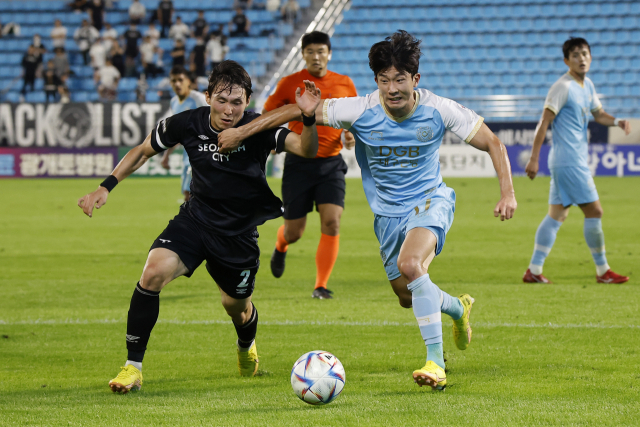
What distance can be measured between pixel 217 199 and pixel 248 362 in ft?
3.17

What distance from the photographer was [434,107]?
4785 mm

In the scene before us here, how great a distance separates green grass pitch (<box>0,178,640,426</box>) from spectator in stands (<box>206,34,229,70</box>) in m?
14.0

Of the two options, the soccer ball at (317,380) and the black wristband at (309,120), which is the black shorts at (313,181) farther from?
the soccer ball at (317,380)

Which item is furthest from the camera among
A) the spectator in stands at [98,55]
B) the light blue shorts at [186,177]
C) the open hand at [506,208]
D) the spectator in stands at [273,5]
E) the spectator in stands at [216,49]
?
the spectator in stands at [273,5]

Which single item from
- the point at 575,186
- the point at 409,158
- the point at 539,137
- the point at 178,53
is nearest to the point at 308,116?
the point at 409,158

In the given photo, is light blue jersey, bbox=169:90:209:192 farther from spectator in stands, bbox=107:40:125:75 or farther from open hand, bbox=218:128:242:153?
spectator in stands, bbox=107:40:125:75

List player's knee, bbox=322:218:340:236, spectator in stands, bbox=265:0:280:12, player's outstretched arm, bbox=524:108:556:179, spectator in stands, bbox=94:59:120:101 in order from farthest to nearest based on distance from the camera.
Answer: spectator in stands, bbox=265:0:280:12 < spectator in stands, bbox=94:59:120:101 < player's outstretched arm, bbox=524:108:556:179 < player's knee, bbox=322:218:340:236

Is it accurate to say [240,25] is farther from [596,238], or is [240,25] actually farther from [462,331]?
[462,331]

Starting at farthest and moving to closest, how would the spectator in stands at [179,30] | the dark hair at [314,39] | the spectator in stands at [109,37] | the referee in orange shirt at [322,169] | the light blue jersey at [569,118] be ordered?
1. the spectator in stands at [179,30]
2. the spectator in stands at [109,37]
3. the light blue jersey at [569,118]
4. the referee in orange shirt at [322,169]
5. the dark hair at [314,39]

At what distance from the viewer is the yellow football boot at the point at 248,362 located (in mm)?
4944

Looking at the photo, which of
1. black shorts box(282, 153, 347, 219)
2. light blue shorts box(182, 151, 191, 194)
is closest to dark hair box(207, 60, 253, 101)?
black shorts box(282, 153, 347, 219)

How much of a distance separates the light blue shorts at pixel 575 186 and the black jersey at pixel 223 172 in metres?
4.15

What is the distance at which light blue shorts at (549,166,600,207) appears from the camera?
8055mm

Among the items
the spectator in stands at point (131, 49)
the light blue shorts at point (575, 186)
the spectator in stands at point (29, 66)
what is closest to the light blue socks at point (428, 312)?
the light blue shorts at point (575, 186)
